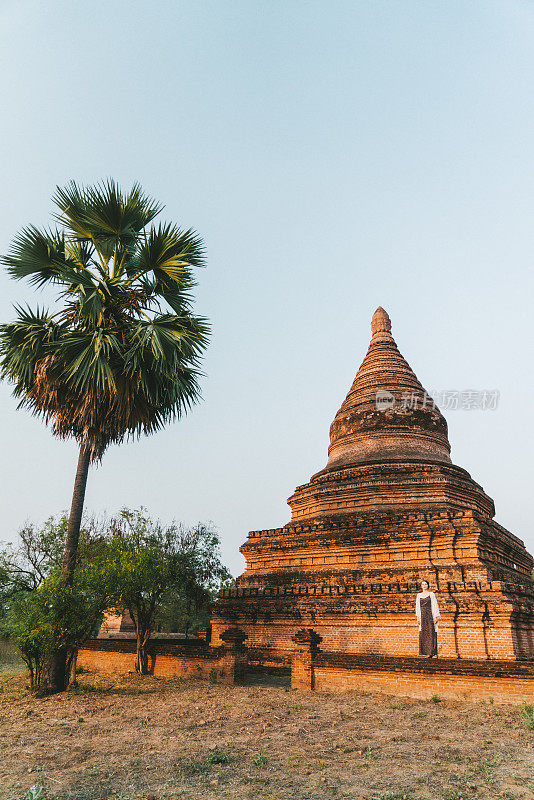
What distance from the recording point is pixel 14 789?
16.5 feet

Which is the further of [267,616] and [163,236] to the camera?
[267,616]

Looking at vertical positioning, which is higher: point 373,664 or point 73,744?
point 373,664

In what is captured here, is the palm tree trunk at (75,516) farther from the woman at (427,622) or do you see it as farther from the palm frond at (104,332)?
A: the woman at (427,622)

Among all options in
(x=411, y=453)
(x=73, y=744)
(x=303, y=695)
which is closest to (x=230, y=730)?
(x=73, y=744)

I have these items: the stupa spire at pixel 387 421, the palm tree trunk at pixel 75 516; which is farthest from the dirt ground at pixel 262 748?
the stupa spire at pixel 387 421

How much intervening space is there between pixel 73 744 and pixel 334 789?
3779mm

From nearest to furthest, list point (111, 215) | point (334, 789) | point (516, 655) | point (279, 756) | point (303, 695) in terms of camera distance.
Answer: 1. point (334, 789)
2. point (279, 756)
3. point (303, 695)
4. point (516, 655)
5. point (111, 215)

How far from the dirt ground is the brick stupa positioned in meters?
2.95

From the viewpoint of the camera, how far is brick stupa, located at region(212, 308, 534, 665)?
1201 cm

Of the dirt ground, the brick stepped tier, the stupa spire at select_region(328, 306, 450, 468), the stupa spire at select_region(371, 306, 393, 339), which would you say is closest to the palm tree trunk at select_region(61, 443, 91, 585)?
the dirt ground

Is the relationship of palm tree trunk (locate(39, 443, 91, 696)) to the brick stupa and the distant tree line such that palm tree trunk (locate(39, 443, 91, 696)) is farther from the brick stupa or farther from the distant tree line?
the brick stupa

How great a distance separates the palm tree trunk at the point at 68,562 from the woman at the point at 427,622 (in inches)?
290

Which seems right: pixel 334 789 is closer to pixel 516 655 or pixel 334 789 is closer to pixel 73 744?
pixel 73 744

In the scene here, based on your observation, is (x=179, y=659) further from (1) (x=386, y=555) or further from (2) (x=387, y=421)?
(2) (x=387, y=421)
